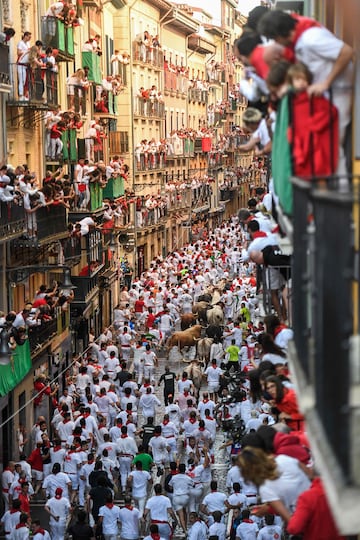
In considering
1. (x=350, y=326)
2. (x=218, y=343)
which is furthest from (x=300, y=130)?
(x=218, y=343)

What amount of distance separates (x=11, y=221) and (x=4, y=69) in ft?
9.62

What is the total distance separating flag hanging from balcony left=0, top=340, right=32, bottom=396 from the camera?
2552 cm

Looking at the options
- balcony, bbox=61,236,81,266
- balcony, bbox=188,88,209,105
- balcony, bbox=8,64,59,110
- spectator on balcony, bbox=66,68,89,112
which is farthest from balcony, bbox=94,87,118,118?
balcony, bbox=188,88,209,105

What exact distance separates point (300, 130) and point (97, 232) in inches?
1347

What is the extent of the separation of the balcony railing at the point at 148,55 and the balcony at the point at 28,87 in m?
30.4

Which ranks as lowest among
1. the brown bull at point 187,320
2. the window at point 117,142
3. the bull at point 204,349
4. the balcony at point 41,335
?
the brown bull at point 187,320

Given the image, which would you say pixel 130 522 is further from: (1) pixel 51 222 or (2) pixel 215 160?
(2) pixel 215 160

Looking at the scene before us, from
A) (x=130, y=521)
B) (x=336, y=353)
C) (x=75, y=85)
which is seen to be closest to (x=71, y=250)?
(x=75, y=85)

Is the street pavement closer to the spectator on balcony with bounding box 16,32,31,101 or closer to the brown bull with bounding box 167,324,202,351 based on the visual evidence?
the brown bull with bounding box 167,324,202,351

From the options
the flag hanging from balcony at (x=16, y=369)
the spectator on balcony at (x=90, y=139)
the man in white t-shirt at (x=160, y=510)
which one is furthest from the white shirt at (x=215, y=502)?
the spectator on balcony at (x=90, y=139)

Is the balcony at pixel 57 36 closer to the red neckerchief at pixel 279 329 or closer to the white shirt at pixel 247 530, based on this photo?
the white shirt at pixel 247 530

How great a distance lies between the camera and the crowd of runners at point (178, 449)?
9594 millimetres

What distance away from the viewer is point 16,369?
26.6 metres

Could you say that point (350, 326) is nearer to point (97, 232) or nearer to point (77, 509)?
point (77, 509)
